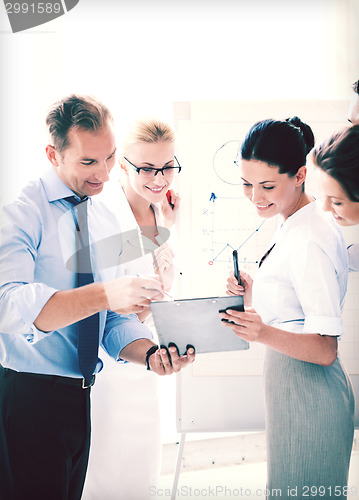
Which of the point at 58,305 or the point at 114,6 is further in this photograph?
the point at 114,6

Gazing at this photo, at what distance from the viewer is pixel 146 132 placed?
1.58 metres

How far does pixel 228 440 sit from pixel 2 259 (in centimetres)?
183

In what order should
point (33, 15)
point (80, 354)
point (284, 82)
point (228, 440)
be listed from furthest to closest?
point (228, 440) → point (284, 82) → point (33, 15) → point (80, 354)

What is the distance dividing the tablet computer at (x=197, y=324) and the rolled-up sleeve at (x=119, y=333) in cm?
17

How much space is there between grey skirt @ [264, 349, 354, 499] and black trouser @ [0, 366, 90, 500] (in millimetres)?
565

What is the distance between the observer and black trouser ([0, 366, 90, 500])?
51.6 inches

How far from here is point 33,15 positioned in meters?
1.64

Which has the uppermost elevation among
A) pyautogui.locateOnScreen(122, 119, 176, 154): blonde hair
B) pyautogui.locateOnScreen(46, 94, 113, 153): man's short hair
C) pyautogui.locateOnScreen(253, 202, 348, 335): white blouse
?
pyautogui.locateOnScreen(46, 94, 113, 153): man's short hair

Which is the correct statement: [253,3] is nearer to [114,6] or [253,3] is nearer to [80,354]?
[114,6]

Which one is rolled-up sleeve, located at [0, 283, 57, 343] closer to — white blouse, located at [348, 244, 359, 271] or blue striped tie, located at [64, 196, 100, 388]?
blue striped tie, located at [64, 196, 100, 388]

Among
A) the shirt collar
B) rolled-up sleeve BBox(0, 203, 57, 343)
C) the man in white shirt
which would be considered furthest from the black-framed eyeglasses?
rolled-up sleeve BBox(0, 203, 57, 343)

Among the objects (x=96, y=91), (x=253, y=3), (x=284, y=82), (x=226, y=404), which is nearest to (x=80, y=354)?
(x=226, y=404)

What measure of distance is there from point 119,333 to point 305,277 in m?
0.59

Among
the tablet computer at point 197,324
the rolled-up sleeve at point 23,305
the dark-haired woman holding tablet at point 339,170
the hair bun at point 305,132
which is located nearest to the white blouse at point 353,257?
the dark-haired woman holding tablet at point 339,170
